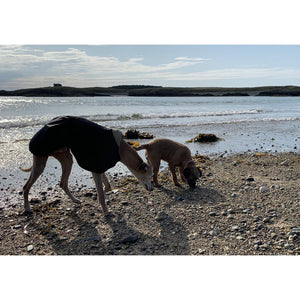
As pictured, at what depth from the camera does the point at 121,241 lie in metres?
4.46

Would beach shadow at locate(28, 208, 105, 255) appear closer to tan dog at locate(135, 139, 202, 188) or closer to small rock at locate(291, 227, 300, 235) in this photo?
tan dog at locate(135, 139, 202, 188)

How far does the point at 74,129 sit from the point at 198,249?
9.96ft

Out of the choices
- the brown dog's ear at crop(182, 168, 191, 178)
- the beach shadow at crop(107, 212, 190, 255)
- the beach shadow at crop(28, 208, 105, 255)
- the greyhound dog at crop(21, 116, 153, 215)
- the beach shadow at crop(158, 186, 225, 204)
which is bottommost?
the beach shadow at crop(28, 208, 105, 255)

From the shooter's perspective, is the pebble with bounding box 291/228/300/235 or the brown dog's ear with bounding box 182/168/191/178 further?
the brown dog's ear with bounding box 182/168/191/178

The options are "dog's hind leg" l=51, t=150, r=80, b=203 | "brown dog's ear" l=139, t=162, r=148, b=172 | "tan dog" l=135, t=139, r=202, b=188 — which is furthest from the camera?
"tan dog" l=135, t=139, r=202, b=188

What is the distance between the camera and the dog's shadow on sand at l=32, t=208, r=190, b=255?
418 centimetres

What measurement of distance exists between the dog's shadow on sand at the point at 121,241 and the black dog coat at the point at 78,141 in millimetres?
1175

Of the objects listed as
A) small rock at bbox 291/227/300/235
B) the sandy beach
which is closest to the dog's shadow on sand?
the sandy beach

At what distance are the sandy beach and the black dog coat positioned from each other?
117 centimetres

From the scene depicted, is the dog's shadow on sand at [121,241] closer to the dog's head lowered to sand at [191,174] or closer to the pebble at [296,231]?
the pebble at [296,231]

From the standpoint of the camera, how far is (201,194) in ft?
21.7

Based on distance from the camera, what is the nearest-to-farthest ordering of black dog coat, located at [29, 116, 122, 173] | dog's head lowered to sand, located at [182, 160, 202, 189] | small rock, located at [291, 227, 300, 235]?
small rock, located at [291, 227, 300, 235]
black dog coat, located at [29, 116, 122, 173]
dog's head lowered to sand, located at [182, 160, 202, 189]

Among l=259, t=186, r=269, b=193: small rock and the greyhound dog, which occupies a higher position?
the greyhound dog

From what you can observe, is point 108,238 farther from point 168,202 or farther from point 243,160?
point 243,160
